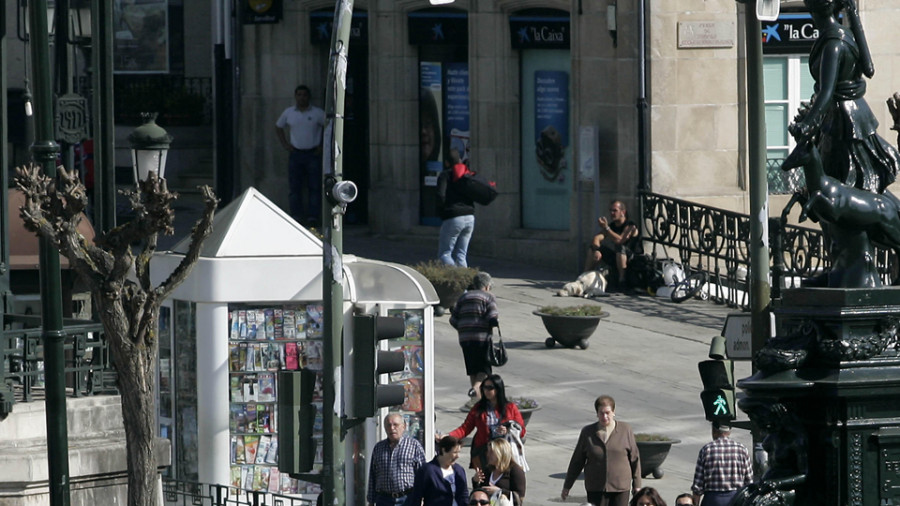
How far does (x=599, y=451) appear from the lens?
48.2 ft

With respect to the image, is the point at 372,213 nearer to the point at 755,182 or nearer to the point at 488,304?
the point at 488,304

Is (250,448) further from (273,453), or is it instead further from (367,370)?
(367,370)

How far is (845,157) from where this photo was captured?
6.25 meters

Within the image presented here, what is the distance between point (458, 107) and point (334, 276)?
57.2 ft

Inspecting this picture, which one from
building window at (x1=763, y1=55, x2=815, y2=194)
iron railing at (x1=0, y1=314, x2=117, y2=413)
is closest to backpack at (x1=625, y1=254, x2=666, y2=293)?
building window at (x1=763, y1=55, x2=815, y2=194)

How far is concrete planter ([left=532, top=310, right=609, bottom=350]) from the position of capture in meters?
21.7

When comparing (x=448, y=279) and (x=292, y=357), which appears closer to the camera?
(x=292, y=357)

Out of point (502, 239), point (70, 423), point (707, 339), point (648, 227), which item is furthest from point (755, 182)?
point (502, 239)

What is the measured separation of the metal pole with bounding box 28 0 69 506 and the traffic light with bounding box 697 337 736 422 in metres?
4.80

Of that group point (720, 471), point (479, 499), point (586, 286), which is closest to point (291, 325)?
point (479, 499)

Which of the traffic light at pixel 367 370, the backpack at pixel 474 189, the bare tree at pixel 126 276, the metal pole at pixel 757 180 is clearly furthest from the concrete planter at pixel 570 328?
the traffic light at pixel 367 370

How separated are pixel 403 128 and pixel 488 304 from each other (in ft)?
35.2

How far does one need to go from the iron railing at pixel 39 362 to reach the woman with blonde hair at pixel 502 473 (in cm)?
314

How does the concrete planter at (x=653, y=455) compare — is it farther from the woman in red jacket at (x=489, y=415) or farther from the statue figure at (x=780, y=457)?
the statue figure at (x=780, y=457)
